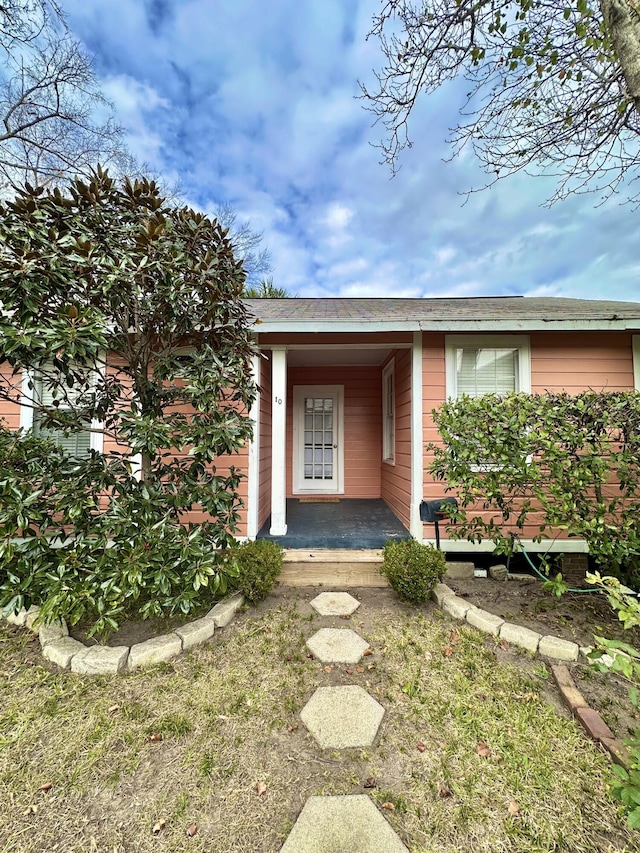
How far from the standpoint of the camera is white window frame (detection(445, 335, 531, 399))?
12.9 feet

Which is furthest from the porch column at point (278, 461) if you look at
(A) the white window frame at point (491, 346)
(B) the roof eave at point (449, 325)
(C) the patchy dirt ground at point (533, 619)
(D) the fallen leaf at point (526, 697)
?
(D) the fallen leaf at point (526, 697)

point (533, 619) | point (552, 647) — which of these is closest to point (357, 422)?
point (533, 619)

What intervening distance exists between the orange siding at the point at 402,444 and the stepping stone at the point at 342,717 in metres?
2.31

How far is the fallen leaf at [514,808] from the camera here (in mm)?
1447

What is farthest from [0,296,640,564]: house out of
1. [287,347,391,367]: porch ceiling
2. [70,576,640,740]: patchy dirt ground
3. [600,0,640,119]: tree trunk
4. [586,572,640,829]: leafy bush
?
[586,572,640,829]: leafy bush

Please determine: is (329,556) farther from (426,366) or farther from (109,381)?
(109,381)

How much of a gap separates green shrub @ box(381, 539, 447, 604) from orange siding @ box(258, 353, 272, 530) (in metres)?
1.76

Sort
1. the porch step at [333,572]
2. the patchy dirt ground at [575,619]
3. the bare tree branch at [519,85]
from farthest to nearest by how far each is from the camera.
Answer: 1. the bare tree branch at [519,85]
2. the porch step at [333,572]
3. the patchy dirt ground at [575,619]

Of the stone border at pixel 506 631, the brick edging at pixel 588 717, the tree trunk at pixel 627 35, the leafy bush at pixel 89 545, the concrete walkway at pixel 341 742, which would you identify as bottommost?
the concrete walkway at pixel 341 742

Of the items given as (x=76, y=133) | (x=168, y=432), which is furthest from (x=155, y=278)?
(x=76, y=133)

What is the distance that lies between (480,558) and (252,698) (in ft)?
10.1

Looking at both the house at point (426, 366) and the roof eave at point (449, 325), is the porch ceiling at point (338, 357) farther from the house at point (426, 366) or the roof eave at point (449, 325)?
the roof eave at point (449, 325)

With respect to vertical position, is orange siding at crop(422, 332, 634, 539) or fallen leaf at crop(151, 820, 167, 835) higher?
orange siding at crop(422, 332, 634, 539)

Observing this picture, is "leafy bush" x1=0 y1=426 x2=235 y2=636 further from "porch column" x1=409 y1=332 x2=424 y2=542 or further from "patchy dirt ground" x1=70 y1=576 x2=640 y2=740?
"porch column" x1=409 y1=332 x2=424 y2=542
